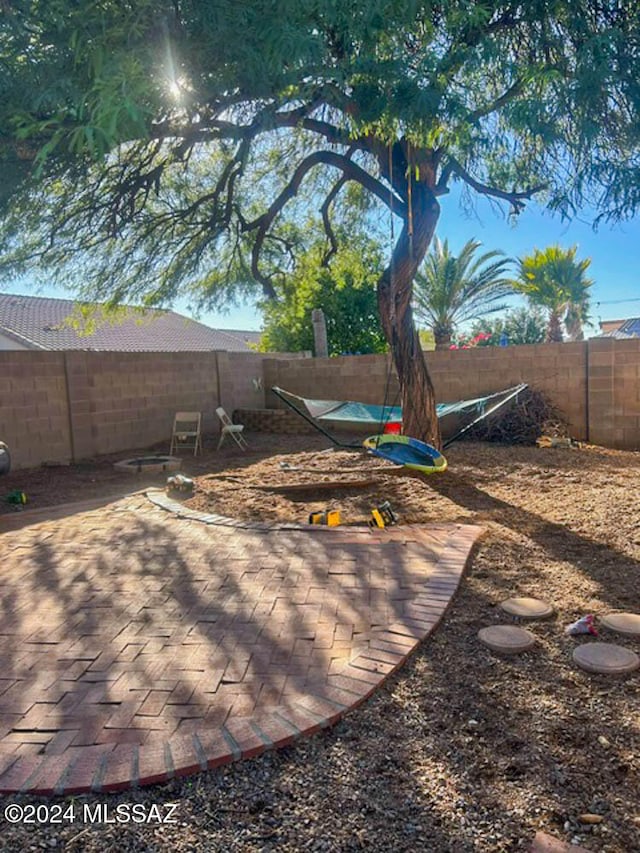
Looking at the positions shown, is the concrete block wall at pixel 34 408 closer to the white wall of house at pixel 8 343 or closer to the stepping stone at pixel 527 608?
the stepping stone at pixel 527 608

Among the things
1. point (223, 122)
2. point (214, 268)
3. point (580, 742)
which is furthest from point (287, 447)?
point (580, 742)

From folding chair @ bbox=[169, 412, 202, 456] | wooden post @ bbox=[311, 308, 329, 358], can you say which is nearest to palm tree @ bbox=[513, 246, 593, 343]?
wooden post @ bbox=[311, 308, 329, 358]

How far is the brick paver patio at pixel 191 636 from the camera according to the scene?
1.81 m

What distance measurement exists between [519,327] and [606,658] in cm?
2201

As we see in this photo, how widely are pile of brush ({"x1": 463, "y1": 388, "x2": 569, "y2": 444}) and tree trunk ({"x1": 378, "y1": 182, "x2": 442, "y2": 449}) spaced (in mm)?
1768

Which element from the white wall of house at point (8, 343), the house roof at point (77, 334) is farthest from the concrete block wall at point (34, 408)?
the white wall of house at point (8, 343)

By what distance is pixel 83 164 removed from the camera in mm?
4438

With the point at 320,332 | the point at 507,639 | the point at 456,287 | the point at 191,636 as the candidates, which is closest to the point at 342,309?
the point at 320,332

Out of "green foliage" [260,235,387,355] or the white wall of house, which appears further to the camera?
the white wall of house

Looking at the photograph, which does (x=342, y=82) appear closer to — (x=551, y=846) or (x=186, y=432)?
(x=551, y=846)

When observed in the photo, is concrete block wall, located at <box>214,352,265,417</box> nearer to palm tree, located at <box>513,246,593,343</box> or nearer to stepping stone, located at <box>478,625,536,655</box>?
stepping stone, located at <box>478,625,536,655</box>

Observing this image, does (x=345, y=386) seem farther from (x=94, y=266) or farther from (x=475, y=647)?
(x=475, y=647)

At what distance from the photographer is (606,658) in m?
2.18

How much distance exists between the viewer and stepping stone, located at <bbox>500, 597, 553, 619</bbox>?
2.58 meters
